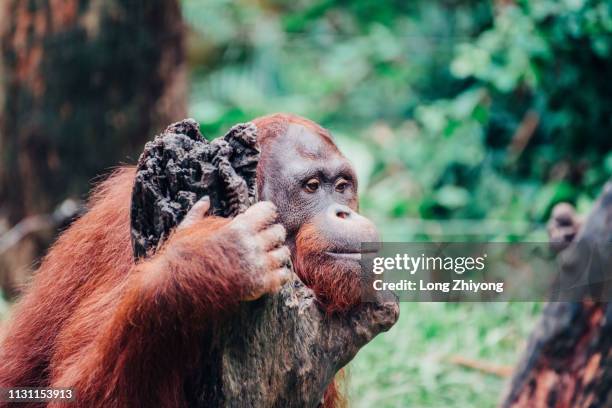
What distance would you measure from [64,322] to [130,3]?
2968 mm

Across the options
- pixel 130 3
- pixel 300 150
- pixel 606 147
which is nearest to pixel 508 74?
pixel 606 147

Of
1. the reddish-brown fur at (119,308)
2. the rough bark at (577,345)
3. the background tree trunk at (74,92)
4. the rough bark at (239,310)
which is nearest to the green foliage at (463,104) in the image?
the background tree trunk at (74,92)

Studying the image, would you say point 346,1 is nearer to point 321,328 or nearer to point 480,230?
point 480,230

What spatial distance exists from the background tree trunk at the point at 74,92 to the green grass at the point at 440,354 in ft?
6.81

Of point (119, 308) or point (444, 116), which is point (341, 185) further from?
point (444, 116)

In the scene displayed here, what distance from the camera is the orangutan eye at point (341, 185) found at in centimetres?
272

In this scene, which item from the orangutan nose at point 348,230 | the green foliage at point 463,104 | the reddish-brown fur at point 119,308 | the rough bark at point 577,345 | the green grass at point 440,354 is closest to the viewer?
the reddish-brown fur at point 119,308

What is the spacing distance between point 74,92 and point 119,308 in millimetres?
3267

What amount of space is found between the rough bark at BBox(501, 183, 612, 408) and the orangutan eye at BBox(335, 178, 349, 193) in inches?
45.3

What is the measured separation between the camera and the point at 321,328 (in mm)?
2299

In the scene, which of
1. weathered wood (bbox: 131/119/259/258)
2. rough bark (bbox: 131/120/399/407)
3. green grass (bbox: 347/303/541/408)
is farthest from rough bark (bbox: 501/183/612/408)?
weathered wood (bbox: 131/119/259/258)

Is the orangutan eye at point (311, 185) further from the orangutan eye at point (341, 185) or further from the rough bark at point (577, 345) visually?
the rough bark at point (577, 345)

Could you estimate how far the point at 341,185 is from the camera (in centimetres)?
A: 274

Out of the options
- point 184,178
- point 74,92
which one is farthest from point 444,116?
point 184,178
